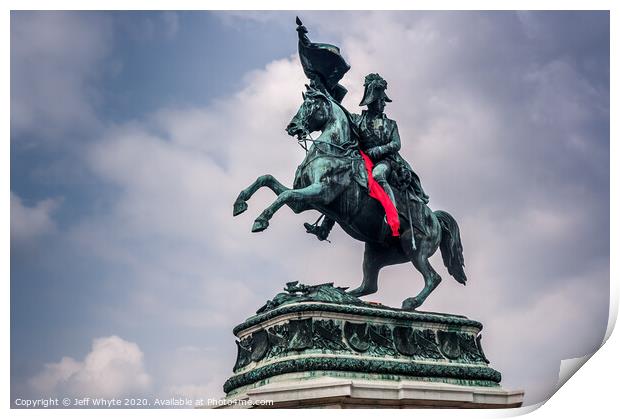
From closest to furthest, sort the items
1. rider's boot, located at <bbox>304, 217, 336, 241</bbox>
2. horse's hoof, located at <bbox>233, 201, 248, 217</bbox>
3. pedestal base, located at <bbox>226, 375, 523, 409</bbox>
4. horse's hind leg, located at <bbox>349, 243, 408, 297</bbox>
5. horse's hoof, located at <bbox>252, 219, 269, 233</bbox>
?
1. pedestal base, located at <bbox>226, 375, 523, 409</bbox>
2. horse's hoof, located at <bbox>252, 219, 269, 233</bbox>
3. horse's hoof, located at <bbox>233, 201, 248, 217</bbox>
4. rider's boot, located at <bbox>304, 217, 336, 241</bbox>
5. horse's hind leg, located at <bbox>349, 243, 408, 297</bbox>

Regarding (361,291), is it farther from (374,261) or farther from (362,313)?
(362,313)

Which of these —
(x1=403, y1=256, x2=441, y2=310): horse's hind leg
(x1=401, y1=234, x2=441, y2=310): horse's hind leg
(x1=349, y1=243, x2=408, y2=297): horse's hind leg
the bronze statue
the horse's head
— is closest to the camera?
the bronze statue

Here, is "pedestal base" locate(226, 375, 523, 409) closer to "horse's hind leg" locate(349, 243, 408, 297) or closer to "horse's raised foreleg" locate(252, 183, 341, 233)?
"horse's raised foreleg" locate(252, 183, 341, 233)

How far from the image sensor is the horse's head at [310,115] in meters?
14.9

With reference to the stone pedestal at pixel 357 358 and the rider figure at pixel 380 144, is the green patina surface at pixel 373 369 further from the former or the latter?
the rider figure at pixel 380 144

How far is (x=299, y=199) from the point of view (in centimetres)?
1420

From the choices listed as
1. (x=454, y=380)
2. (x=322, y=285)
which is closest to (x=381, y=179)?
(x=322, y=285)

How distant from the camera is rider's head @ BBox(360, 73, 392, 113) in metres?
15.6

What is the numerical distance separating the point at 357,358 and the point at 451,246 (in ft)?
10.9

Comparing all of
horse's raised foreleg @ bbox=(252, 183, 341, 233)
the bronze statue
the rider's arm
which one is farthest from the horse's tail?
horse's raised foreleg @ bbox=(252, 183, 341, 233)

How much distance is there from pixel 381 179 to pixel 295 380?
3.37 m

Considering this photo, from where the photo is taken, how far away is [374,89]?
1566 cm
